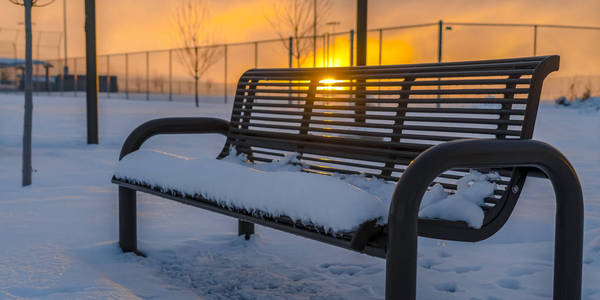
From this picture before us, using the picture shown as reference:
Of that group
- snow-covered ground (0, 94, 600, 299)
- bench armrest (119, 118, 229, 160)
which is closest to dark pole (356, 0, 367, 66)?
snow-covered ground (0, 94, 600, 299)

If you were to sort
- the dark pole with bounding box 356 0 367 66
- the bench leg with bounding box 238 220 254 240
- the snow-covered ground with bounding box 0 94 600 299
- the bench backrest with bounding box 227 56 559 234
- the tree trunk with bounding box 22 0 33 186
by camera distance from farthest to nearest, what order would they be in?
the dark pole with bounding box 356 0 367 66 < the tree trunk with bounding box 22 0 33 186 < the bench leg with bounding box 238 220 254 240 < the snow-covered ground with bounding box 0 94 600 299 < the bench backrest with bounding box 227 56 559 234

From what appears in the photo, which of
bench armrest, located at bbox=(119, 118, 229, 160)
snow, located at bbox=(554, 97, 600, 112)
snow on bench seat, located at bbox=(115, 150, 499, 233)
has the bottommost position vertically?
snow on bench seat, located at bbox=(115, 150, 499, 233)

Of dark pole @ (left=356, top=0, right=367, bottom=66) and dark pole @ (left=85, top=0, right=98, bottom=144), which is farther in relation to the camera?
dark pole @ (left=356, top=0, right=367, bottom=66)

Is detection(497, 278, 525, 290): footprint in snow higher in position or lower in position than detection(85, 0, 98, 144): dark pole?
lower

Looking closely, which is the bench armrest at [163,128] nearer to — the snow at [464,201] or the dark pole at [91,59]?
the snow at [464,201]

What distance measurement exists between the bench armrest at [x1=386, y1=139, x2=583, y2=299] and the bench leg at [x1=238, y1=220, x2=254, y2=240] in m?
1.77

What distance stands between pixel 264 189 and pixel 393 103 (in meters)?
0.91

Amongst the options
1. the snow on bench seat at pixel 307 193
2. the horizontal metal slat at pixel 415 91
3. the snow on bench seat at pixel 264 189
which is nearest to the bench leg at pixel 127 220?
the snow on bench seat at pixel 264 189

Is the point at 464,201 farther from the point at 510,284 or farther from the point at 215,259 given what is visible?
the point at 215,259

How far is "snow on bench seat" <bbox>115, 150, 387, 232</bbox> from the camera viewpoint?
165 cm

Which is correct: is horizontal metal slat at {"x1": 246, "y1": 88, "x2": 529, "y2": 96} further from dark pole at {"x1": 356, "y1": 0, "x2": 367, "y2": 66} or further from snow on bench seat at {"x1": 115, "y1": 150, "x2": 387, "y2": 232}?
dark pole at {"x1": 356, "y1": 0, "x2": 367, "y2": 66}

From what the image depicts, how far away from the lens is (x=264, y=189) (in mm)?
1986

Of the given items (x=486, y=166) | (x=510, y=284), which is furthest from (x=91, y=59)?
(x=486, y=166)

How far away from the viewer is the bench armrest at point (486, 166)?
148 centimetres
